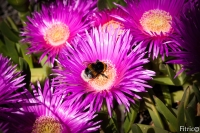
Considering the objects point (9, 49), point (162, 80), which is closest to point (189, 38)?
point (162, 80)

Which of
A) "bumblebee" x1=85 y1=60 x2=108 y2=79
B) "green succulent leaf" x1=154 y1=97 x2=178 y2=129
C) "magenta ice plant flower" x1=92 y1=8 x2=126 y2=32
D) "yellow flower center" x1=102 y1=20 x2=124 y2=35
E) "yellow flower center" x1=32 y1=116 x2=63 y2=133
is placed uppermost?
"magenta ice plant flower" x1=92 y1=8 x2=126 y2=32

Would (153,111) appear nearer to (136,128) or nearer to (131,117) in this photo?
(131,117)

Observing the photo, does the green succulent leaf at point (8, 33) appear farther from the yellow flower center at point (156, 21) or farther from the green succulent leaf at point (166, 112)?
the green succulent leaf at point (166, 112)

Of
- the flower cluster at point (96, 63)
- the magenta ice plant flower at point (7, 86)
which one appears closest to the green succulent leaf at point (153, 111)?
the flower cluster at point (96, 63)

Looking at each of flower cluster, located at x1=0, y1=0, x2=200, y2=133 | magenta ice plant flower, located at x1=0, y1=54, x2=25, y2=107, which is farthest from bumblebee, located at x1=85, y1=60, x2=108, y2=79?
magenta ice plant flower, located at x1=0, y1=54, x2=25, y2=107

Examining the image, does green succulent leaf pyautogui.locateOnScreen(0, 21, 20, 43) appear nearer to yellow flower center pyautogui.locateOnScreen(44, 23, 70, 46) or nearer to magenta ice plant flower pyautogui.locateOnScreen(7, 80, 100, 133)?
yellow flower center pyautogui.locateOnScreen(44, 23, 70, 46)

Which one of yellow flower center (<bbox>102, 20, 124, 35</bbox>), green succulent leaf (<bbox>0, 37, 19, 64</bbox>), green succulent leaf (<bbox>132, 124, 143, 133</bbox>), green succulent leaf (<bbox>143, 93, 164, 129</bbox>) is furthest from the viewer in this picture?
green succulent leaf (<bbox>0, 37, 19, 64</bbox>)

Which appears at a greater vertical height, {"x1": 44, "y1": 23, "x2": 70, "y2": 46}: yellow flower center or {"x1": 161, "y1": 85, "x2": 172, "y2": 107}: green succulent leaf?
{"x1": 44, "y1": 23, "x2": 70, "y2": 46}: yellow flower center

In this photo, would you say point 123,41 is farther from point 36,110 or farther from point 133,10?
point 36,110
